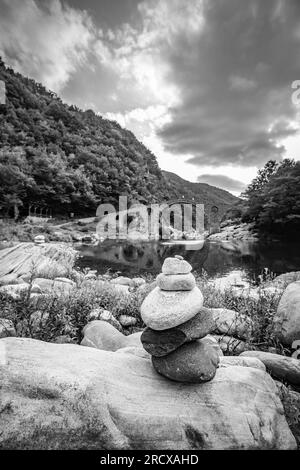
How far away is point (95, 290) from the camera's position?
620 centimetres

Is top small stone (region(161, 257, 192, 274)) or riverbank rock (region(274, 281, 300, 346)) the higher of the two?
top small stone (region(161, 257, 192, 274))

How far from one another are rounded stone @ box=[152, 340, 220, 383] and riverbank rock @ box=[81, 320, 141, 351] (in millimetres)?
1466

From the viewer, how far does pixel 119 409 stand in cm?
198

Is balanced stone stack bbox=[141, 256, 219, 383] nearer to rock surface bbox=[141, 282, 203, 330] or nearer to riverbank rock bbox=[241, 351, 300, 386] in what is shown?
rock surface bbox=[141, 282, 203, 330]

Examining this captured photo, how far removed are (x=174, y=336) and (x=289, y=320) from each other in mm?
2700

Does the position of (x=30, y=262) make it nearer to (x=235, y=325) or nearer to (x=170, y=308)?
(x=235, y=325)

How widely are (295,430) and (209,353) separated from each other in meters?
1.05

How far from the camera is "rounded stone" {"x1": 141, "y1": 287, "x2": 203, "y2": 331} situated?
2355 mm

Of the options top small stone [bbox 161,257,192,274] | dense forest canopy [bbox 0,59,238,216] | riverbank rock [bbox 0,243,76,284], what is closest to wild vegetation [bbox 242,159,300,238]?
riverbank rock [bbox 0,243,76,284]

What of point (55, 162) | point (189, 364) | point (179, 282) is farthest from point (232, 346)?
point (55, 162)

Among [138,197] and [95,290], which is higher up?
[138,197]

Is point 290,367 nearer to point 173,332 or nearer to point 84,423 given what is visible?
point 173,332
